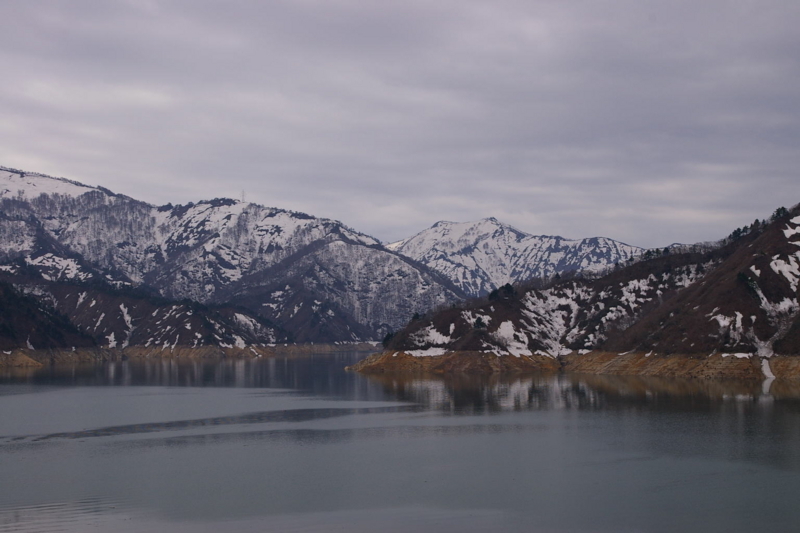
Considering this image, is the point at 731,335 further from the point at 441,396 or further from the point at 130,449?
the point at 130,449

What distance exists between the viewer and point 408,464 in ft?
213

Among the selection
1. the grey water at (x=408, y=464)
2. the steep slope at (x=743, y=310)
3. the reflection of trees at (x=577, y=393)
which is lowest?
the reflection of trees at (x=577, y=393)

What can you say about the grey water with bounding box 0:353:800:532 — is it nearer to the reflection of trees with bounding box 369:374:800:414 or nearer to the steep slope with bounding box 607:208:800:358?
the reflection of trees with bounding box 369:374:800:414

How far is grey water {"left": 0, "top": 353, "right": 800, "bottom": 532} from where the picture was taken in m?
47.1

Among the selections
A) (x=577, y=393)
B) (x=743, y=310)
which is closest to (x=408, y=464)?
(x=577, y=393)

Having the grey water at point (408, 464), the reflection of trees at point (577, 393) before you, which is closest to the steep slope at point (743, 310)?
the reflection of trees at point (577, 393)

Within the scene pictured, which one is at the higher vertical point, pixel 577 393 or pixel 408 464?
pixel 408 464

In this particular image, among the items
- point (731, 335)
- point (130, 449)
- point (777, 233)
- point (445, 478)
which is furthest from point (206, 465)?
point (777, 233)

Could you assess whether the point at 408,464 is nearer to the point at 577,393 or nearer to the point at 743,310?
the point at 577,393

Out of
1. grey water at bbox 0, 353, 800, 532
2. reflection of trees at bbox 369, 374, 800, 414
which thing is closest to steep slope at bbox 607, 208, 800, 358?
reflection of trees at bbox 369, 374, 800, 414

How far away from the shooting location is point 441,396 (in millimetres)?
134125

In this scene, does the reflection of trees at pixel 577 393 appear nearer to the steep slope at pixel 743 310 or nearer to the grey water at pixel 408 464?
the grey water at pixel 408 464

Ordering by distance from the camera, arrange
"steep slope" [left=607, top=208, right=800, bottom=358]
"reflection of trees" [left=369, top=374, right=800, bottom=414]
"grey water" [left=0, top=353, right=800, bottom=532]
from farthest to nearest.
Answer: "steep slope" [left=607, top=208, right=800, bottom=358] → "reflection of trees" [left=369, top=374, right=800, bottom=414] → "grey water" [left=0, top=353, right=800, bottom=532]

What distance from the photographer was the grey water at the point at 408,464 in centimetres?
4709
